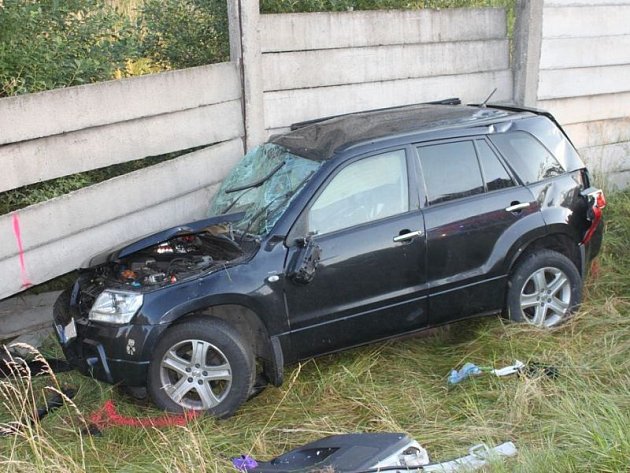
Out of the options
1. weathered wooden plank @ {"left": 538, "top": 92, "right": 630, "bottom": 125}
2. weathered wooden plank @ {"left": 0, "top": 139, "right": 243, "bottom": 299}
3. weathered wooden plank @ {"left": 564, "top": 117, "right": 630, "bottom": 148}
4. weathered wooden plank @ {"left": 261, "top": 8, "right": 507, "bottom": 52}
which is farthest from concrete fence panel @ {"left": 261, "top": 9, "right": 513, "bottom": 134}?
weathered wooden plank @ {"left": 564, "top": 117, "right": 630, "bottom": 148}

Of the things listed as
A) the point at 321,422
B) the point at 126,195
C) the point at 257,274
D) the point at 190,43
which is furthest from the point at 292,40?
the point at 321,422

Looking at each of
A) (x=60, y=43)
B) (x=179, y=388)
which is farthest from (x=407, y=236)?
(x=60, y=43)

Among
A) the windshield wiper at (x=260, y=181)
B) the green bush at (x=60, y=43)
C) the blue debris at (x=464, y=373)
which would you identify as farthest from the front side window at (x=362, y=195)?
the green bush at (x=60, y=43)

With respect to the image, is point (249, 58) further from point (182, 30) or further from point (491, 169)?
point (491, 169)

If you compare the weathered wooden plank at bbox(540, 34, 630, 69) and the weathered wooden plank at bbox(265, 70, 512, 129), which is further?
the weathered wooden plank at bbox(540, 34, 630, 69)

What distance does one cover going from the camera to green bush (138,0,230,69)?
6699mm

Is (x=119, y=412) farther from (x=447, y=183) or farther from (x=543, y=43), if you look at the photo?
(x=543, y=43)

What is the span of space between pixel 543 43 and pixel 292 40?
9.32 ft

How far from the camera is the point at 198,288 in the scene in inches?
175

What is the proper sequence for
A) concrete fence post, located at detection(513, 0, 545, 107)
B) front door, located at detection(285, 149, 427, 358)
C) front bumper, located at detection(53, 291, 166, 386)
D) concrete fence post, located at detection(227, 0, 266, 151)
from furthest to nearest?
concrete fence post, located at detection(513, 0, 545, 107) < concrete fence post, located at detection(227, 0, 266, 151) < front door, located at detection(285, 149, 427, 358) < front bumper, located at detection(53, 291, 166, 386)

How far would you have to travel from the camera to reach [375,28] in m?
6.89

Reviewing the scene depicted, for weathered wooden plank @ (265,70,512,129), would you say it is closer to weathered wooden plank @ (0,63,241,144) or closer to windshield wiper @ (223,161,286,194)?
weathered wooden plank @ (0,63,241,144)

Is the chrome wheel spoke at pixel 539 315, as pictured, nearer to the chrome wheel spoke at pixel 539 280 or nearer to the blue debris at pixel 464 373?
the chrome wheel spoke at pixel 539 280

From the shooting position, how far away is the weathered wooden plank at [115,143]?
201 inches
